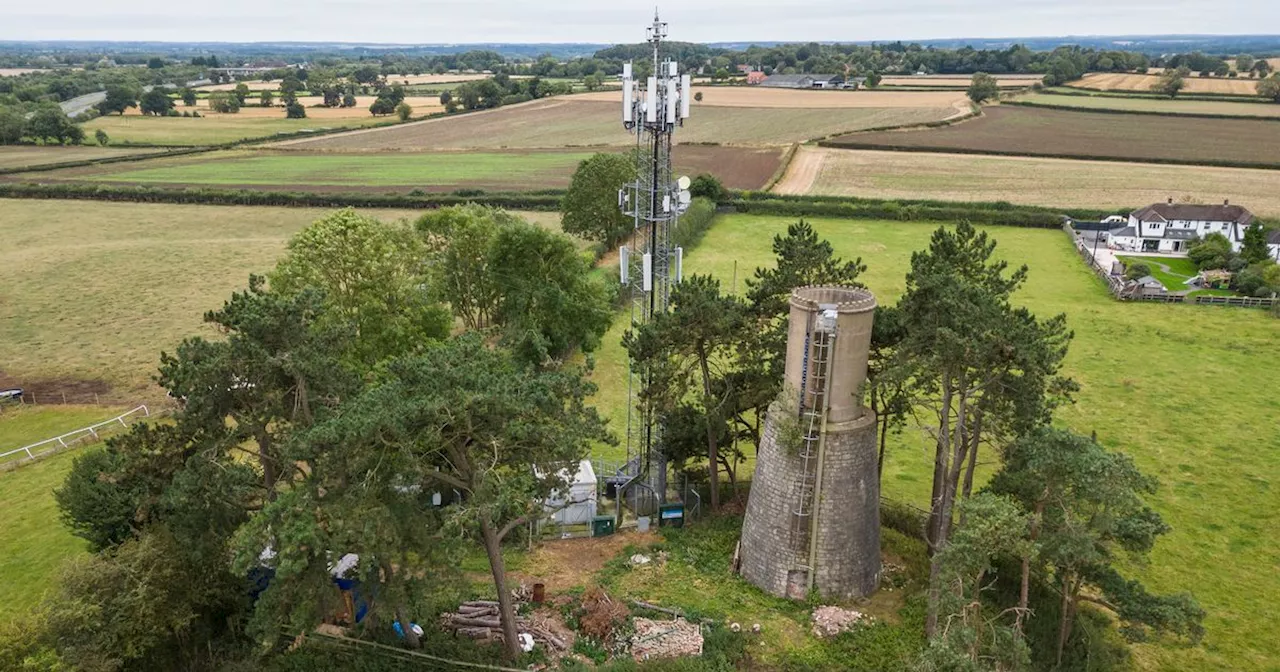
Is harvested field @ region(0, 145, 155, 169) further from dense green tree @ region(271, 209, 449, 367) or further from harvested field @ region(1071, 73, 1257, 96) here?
harvested field @ region(1071, 73, 1257, 96)

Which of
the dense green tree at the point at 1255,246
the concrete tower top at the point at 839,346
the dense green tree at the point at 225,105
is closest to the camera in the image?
the concrete tower top at the point at 839,346

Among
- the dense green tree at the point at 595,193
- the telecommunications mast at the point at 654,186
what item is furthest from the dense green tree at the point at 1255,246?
the telecommunications mast at the point at 654,186

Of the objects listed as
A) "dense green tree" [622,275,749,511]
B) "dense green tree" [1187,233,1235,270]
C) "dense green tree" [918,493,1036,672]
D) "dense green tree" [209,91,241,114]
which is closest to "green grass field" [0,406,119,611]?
"dense green tree" [622,275,749,511]

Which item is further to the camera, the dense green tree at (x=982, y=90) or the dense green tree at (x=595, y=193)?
the dense green tree at (x=982, y=90)

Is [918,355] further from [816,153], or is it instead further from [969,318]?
[816,153]

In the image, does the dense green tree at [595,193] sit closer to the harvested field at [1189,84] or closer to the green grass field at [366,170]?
the green grass field at [366,170]

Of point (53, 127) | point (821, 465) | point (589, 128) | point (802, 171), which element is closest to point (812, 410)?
point (821, 465)
